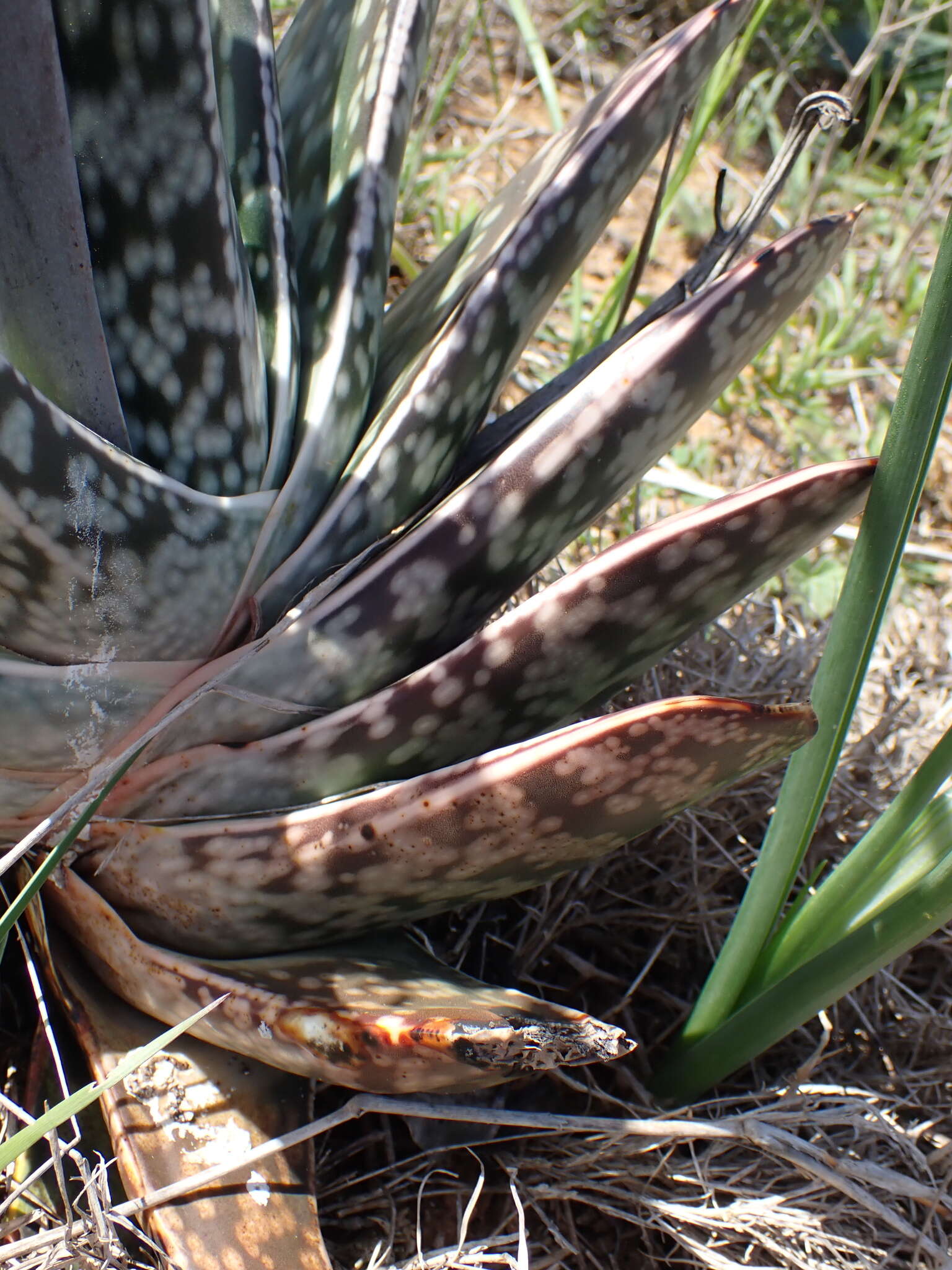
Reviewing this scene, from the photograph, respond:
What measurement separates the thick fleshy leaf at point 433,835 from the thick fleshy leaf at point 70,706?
0.07 meters

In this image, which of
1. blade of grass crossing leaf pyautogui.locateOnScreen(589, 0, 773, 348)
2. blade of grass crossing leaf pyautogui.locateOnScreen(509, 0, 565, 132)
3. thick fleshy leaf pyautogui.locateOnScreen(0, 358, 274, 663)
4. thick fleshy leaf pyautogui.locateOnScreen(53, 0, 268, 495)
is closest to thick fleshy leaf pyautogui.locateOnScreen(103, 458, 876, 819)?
thick fleshy leaf pyautogui.locateOnScreen(0, 358, 274, 663)

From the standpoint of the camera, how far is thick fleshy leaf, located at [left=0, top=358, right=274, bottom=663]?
68cm

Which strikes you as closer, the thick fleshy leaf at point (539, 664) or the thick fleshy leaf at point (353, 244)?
the thick fleshy leaf at point (539, 664)

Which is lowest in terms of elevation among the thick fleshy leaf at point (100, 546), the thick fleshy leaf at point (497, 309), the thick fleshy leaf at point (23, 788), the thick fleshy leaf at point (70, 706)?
the thick fleshy leaf at point (23, 788)

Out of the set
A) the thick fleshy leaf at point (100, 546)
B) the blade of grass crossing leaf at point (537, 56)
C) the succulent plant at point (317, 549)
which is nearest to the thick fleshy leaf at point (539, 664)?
the succulent plant at point (317, 549)

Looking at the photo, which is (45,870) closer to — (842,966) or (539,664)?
(539,664)

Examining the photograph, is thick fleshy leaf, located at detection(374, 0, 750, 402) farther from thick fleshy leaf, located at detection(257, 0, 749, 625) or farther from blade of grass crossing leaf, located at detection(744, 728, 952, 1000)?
blade of grass crossing leaf, located at detection(744, 728, 952, 1000)

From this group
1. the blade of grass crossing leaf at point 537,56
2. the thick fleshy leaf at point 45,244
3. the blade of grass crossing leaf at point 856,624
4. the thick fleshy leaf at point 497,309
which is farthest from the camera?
the blade of grass crossing leaf at point 537,56

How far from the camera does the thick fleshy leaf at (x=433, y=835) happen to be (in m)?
0.70

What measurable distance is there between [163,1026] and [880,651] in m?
1.20

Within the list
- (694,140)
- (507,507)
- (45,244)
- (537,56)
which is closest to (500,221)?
(507,507)

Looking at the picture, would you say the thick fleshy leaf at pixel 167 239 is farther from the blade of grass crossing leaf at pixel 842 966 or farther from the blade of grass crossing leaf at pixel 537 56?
the blade of grass crossing leaf at pixel 537 56

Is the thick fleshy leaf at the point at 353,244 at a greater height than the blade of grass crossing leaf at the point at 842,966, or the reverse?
the thick fleshy leaf at the point at 353,244

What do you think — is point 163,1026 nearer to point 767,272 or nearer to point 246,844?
point 246,844
